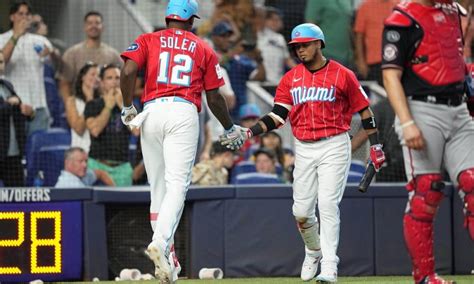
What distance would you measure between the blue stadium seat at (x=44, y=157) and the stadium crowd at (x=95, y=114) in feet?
0.04

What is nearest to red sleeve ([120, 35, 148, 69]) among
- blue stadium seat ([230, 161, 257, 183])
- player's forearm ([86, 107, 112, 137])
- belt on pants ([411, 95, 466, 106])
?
belt on pants ([411, 95, 466, 106])

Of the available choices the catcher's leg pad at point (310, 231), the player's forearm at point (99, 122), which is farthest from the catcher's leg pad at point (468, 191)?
the player's forearm at point (99, 122)

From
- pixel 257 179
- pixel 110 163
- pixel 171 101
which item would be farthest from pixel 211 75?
pixel 110 163

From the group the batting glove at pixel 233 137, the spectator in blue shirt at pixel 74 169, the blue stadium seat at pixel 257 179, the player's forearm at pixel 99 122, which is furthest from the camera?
the player's forearm at pixel 99 122

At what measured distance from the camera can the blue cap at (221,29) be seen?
13.3 meters

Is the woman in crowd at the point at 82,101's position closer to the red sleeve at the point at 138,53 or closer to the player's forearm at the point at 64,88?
the player's forearm at the point at 64,88

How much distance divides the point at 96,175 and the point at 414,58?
5.42 m

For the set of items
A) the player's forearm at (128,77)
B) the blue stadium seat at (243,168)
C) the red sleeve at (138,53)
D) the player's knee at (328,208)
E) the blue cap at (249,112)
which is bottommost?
the player's knee at (328,208)

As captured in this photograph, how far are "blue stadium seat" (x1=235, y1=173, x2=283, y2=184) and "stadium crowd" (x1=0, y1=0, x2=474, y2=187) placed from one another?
0.5 inches

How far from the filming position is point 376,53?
13.6m

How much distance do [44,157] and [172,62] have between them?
160 inches

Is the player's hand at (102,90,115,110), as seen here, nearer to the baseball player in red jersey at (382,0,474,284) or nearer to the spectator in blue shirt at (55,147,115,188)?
the spectator in blue shirt at (55,147,115,188)

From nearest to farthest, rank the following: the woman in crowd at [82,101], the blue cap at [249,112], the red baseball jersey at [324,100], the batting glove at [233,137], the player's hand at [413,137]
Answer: the player's hand at [413,137]
the batting glove at [233,137]
the red baseball jersey at [324,100]
the woman in crowd at [82,101]
the blue cap at [249,112]

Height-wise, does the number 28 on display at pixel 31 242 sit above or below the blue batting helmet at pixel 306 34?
below
